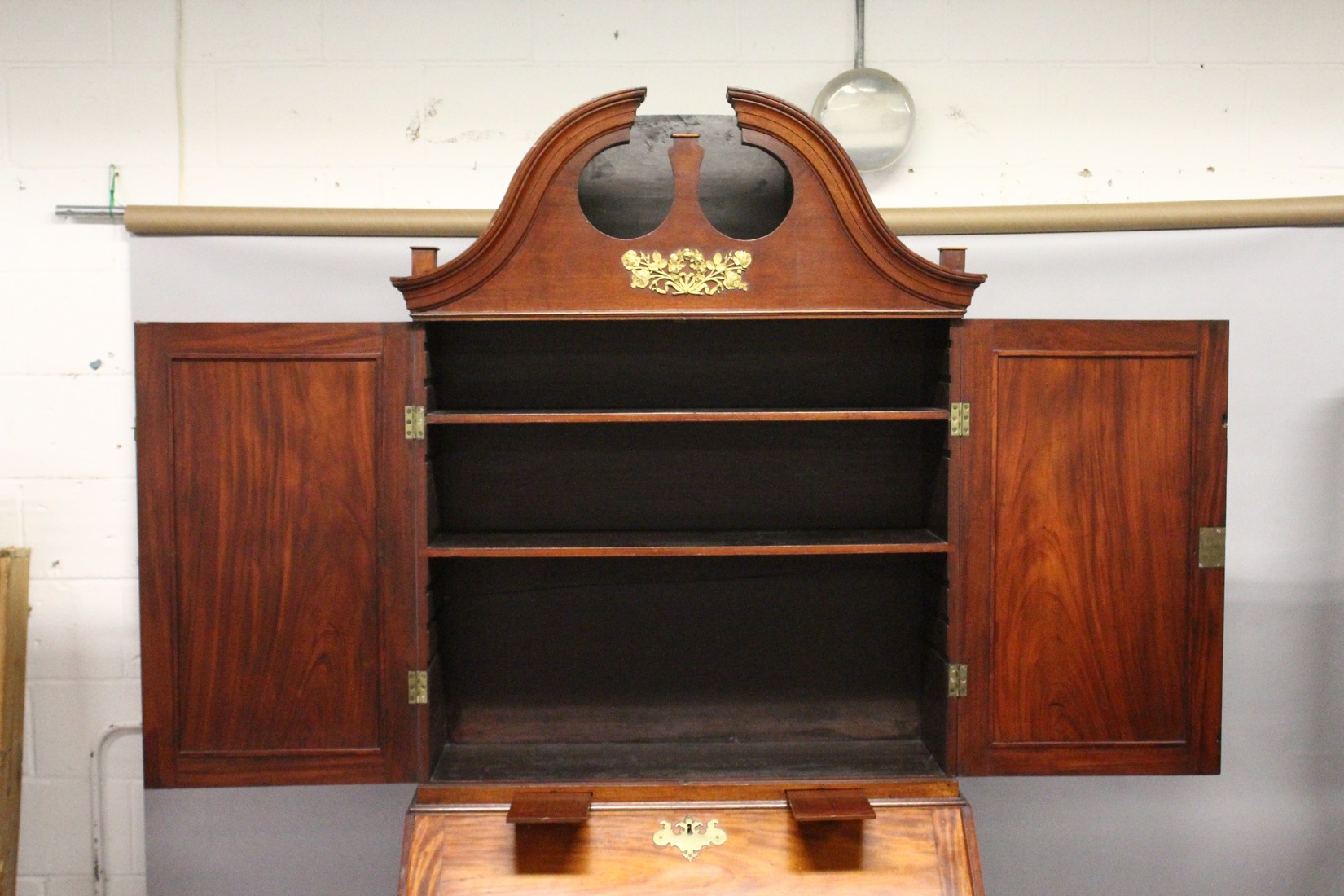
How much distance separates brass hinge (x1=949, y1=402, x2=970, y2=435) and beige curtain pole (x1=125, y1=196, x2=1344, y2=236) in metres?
0.52

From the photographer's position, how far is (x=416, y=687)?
1.58m

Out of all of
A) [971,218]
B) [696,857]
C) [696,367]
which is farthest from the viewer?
[971,218]

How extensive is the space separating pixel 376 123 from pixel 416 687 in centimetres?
115

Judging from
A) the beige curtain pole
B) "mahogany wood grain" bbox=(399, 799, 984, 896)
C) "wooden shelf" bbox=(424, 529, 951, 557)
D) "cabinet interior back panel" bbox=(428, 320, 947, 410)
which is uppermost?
the beige curtain pole

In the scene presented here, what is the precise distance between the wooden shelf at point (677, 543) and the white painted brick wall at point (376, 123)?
28.3 inches

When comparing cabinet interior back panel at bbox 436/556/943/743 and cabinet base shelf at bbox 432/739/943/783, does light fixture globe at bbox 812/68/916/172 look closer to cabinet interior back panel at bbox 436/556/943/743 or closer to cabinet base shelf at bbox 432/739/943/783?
cabinet interior back panel at bbox 436/556/943/743

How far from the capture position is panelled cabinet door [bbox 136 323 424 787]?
5.04 feet

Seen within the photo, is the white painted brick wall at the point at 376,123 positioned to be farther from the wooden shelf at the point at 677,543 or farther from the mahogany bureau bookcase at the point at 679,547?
the wooden shelf at the point at 677,543

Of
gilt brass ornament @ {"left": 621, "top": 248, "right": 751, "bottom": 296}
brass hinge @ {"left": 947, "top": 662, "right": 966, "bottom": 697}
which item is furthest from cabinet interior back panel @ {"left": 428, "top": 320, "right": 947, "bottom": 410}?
brass hinge @ {"left": 947, "top": 662, "right": 966, "bottom": 697}

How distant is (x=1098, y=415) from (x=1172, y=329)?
0.19 meters

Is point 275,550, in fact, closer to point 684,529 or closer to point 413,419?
point 413,419

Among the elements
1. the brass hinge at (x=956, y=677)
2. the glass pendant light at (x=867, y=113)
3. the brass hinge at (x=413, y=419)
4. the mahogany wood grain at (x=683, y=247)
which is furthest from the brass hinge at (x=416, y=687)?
the glass pendant light at (x=867, y=113)

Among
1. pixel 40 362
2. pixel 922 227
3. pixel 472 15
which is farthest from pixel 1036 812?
pixel 40 362

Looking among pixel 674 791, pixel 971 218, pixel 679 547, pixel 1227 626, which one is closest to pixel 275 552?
pixel 679 547
